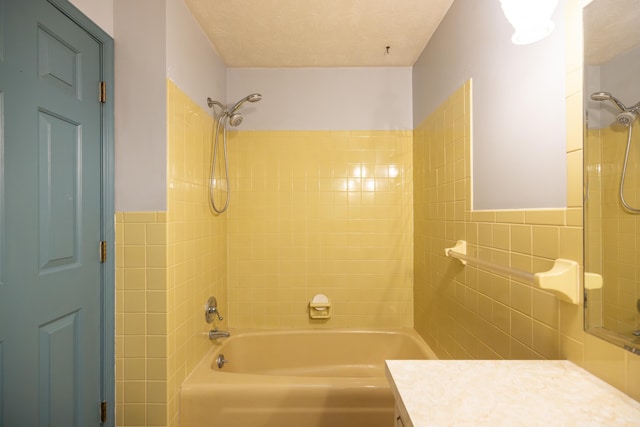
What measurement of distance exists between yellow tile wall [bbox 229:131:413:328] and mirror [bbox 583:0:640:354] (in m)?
1.51

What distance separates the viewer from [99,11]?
1310 mm

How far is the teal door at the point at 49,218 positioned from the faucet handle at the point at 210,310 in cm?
56

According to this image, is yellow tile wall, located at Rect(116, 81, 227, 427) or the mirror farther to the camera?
yellow tile wall, located at Rect(116, 81, 227, 427)

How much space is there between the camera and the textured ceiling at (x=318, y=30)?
5.16ft

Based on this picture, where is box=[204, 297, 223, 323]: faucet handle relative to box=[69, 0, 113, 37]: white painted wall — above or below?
below

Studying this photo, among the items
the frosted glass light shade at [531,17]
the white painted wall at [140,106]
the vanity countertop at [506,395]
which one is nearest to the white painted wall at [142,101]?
the white painted wall at [140,106]

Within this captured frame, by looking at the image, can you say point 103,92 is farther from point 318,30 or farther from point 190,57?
point 318,30

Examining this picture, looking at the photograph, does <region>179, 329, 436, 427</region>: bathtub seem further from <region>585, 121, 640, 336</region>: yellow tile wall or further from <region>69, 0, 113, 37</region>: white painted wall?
<region>69, 0, 113, 37</region>: white painted wall

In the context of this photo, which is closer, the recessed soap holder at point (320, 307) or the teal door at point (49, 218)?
the teal door at point (49, 218)

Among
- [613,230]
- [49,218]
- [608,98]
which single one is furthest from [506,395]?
[49,218]

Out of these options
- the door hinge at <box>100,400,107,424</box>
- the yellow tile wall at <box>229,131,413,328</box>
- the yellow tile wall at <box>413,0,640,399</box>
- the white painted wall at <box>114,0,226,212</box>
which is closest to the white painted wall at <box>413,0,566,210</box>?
the yellow tile wall at <box>413,0,640,399</box>

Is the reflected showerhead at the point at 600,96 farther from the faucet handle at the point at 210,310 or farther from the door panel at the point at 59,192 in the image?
the faucet handle at the point at 210,310

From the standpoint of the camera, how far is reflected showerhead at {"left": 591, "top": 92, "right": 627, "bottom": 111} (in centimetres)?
66

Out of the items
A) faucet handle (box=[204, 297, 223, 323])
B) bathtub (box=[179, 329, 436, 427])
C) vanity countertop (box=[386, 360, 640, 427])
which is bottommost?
bathtub (box=[179, 329, 436, 427])
